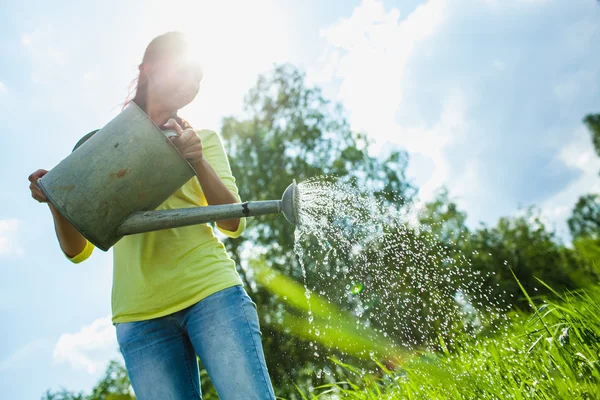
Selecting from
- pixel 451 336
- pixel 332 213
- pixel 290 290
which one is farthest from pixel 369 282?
pixel 290 290

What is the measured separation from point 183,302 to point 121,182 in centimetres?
42

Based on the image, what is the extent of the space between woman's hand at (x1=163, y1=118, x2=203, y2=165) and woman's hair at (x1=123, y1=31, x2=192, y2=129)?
0.37 m

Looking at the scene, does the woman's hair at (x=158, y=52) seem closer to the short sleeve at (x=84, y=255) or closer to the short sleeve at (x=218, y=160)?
the short sleeve at (x=218, y=160)

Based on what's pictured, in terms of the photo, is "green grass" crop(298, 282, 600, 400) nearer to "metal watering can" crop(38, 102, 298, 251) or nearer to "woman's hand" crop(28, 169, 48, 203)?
"metal watering can" crop(38, 102, 298, 251)

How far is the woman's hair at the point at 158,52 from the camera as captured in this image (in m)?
1.82

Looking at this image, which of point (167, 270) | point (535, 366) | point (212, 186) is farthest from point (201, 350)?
point (535, 366)

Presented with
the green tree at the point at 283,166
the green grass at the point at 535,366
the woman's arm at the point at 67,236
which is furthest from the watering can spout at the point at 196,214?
the green tree at the point at 283,166

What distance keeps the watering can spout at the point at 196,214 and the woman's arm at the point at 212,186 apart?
16 cm

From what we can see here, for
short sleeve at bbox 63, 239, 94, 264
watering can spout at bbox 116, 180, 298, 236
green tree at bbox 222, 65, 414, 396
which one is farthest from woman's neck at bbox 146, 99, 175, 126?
green tree at bbox 222, 65, 414, 396

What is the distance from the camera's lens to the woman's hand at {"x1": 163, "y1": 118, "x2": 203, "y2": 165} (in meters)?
1.52

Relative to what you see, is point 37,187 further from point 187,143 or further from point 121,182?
point 187,143

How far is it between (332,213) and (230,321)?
5.55 ft

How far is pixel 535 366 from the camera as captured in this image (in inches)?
76.8

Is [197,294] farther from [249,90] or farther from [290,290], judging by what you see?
[249,90]
